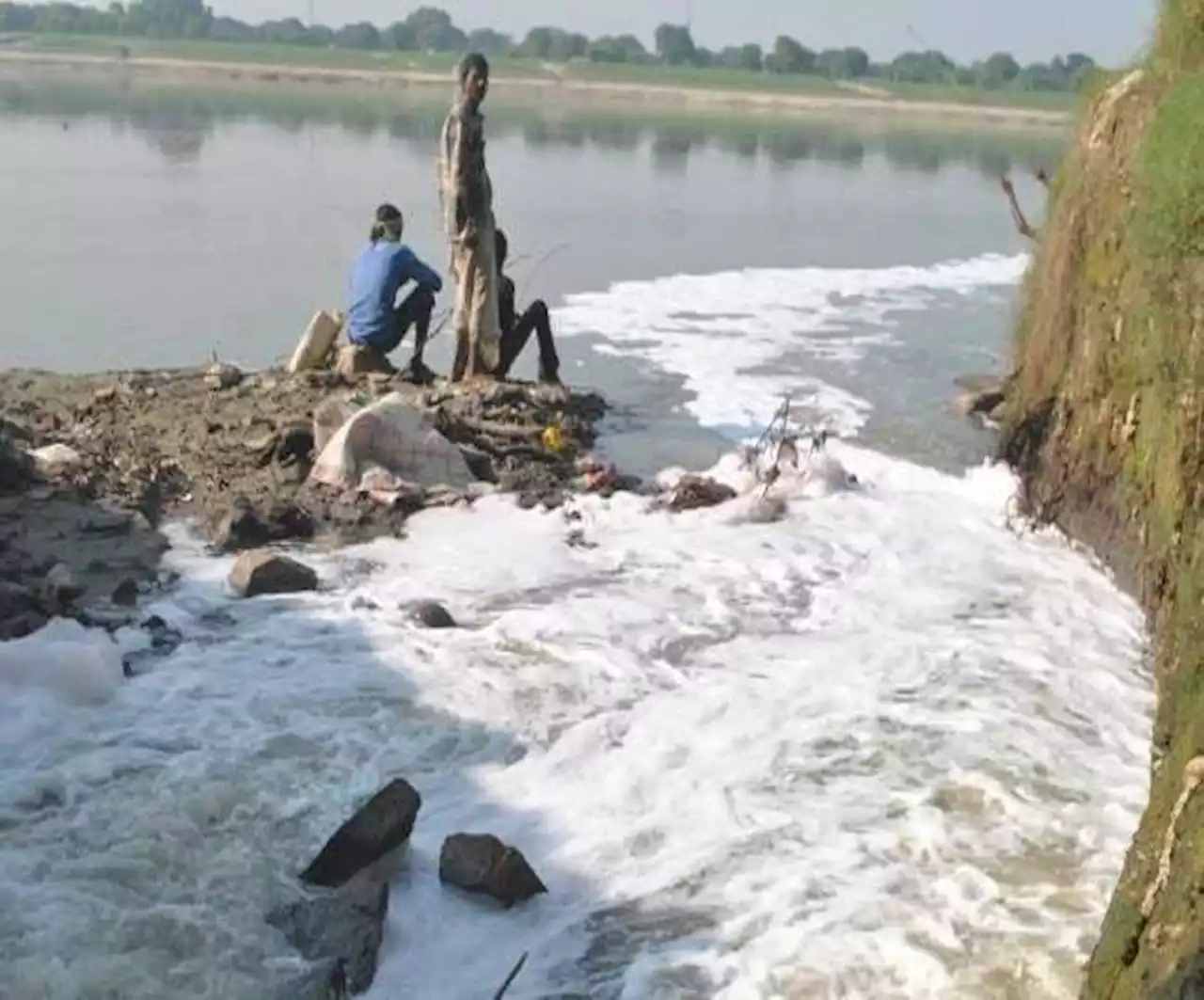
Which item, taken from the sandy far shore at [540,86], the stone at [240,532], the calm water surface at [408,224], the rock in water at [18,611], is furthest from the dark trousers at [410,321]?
the sandy far shore at [540,86]

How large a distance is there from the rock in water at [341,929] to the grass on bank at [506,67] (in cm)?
8281

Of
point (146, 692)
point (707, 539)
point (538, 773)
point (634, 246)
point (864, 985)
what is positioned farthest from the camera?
point (634, 246)

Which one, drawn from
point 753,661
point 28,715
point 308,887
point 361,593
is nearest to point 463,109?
point 361,593

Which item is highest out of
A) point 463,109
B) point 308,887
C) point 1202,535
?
point 463,109

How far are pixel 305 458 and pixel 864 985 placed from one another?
6385 millimetres

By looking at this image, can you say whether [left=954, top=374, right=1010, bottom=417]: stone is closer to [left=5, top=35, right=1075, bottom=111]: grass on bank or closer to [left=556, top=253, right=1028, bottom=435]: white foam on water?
[left=556, top=253, right=1028, bottom=435]: white foam on water

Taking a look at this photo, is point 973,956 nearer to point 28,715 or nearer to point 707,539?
point 28,715

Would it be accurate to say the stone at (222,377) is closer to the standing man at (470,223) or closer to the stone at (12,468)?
the standing man at (470,223)

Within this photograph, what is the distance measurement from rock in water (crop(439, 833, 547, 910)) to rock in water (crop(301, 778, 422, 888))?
214 millimetres

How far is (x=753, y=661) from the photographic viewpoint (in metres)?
8.33

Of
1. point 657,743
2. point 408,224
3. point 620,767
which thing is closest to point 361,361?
point 657,743

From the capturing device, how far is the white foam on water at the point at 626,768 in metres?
5.60

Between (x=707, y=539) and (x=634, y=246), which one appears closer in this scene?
(x=707, y=539)

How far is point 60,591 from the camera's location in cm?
820
